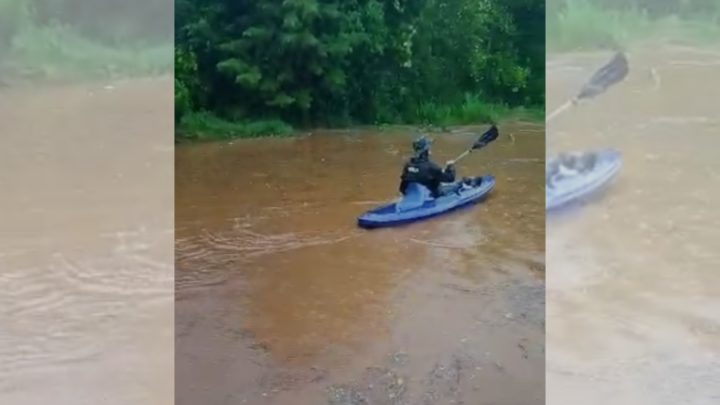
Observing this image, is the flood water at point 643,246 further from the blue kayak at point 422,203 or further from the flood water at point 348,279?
the blue kayak at point 422,203

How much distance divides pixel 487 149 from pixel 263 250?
2.70ft

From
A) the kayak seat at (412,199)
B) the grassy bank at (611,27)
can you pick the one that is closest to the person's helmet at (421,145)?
the kayak seat at (412,199)

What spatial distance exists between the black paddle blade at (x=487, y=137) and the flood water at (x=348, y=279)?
2 cm

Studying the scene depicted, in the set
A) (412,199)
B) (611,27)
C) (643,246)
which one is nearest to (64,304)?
(412,199)

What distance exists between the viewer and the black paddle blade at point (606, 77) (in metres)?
2.93

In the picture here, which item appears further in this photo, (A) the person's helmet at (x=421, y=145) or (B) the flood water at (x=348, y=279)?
(A) the person's helmet at (x=421, y=145)

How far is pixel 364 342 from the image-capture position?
9.37ft

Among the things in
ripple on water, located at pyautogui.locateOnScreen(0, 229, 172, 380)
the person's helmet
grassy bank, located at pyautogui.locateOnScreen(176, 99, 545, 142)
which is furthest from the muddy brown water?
the person's helmet

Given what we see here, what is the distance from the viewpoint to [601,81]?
116 inches

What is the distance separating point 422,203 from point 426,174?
3.8 inches

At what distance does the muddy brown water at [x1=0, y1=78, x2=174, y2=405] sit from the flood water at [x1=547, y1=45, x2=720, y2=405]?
1.29m

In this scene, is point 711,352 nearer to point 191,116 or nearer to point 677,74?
point 677,74

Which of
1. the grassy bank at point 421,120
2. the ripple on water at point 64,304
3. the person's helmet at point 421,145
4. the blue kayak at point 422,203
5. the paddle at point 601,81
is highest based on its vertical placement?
the paddle at point 601,81

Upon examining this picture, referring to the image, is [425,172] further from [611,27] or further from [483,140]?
[611,27]
